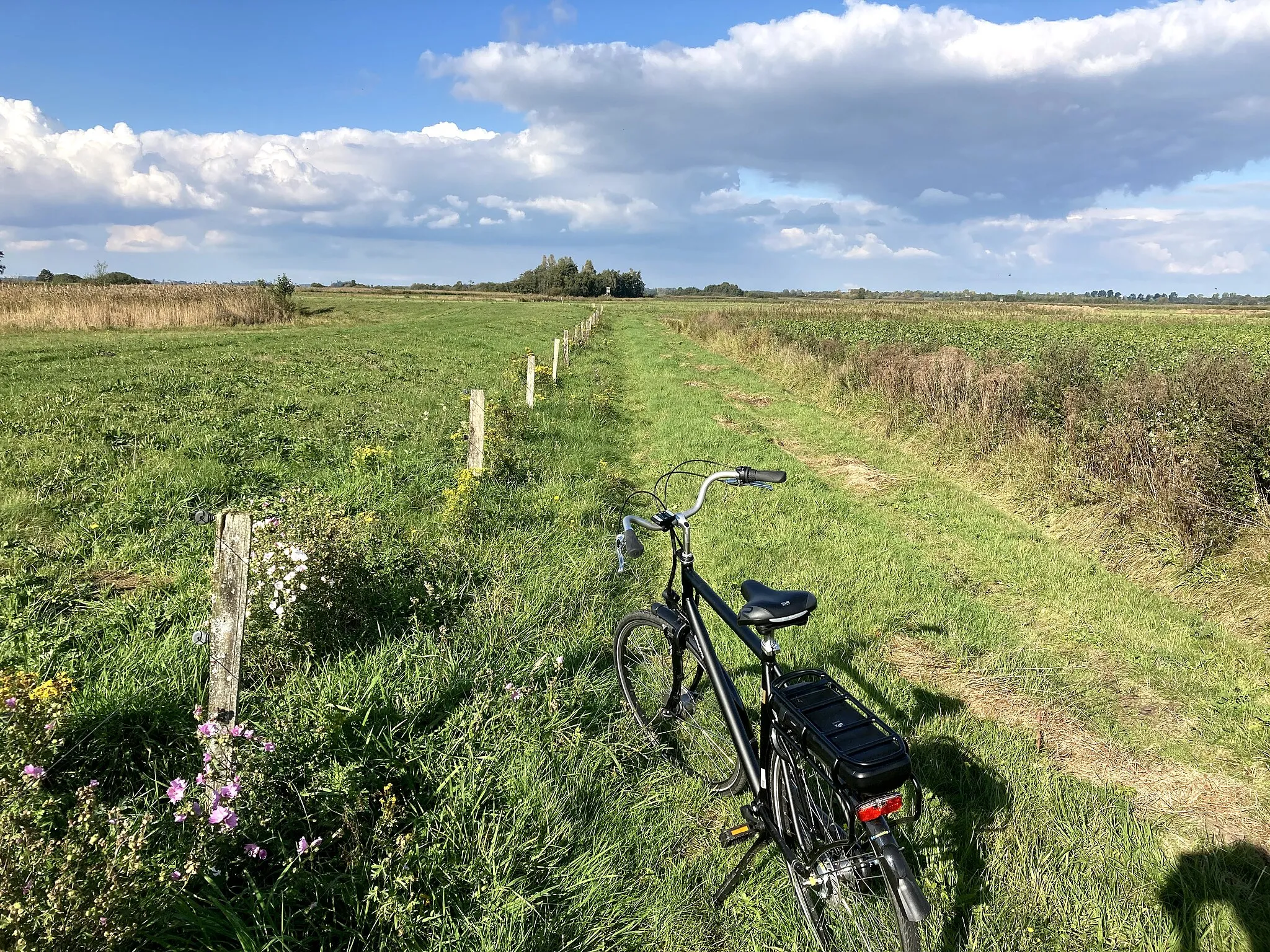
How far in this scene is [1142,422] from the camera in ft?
24.5

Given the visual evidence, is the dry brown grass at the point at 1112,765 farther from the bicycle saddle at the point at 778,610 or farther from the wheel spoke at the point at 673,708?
the bicycle saddle at the point at 778,610

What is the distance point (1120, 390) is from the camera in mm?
8016

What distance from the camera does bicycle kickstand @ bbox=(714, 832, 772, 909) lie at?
262cm

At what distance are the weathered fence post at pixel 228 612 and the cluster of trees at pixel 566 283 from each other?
115024 millimetres

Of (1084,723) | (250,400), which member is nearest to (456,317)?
(250,400)

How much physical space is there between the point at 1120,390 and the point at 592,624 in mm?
7707

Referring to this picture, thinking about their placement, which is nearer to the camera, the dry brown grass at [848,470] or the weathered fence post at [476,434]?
the weathered fence post at [476,434]

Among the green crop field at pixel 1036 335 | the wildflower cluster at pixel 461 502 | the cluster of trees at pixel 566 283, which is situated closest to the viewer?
the wildflower cluster at pixel 461 502

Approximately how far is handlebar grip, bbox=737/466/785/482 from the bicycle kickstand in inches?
60.1

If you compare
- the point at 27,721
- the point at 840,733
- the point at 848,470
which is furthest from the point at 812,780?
the point at 848,470

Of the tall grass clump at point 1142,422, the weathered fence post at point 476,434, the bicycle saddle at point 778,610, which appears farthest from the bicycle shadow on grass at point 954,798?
the weathered fence post at point 476,434

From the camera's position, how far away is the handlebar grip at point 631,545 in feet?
11.2

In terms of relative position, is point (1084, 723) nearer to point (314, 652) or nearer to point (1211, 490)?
point (1211, 490)

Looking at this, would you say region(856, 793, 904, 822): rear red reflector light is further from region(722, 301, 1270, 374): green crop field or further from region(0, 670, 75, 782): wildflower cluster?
region(722, 301, 1270, 374): green crop field
